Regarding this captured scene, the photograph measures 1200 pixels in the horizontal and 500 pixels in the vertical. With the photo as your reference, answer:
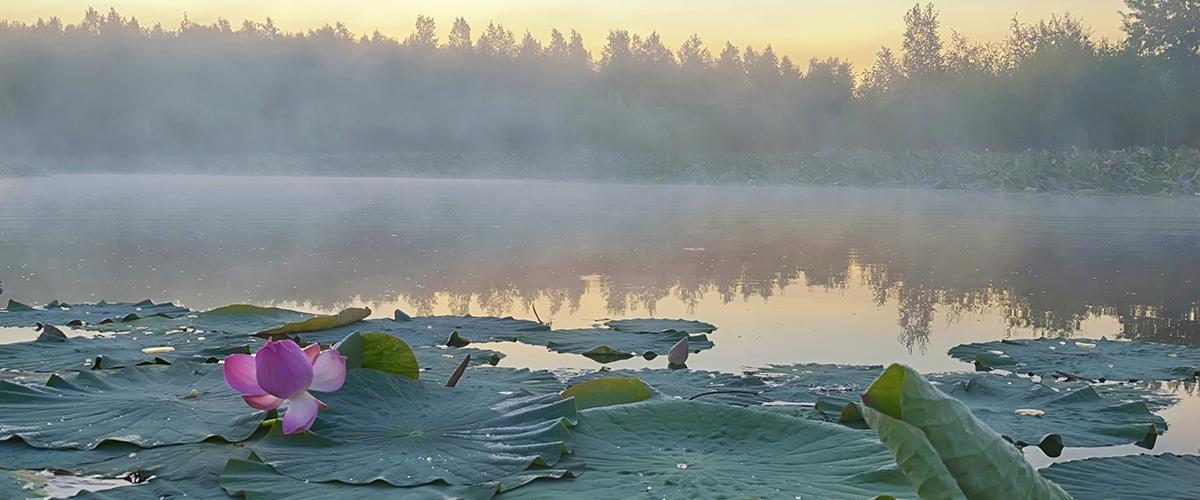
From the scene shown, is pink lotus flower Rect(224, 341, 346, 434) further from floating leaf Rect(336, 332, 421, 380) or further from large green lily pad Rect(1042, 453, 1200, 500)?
large green lily pad Rect(1042, 453, 1200, 500)

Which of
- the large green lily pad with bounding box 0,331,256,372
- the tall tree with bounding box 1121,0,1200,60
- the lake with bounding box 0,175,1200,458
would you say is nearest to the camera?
the large green lily pad with bounding box 0,331,256,372

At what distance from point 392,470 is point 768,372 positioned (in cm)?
94

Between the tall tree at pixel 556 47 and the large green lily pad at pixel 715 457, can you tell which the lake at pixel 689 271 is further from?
the tall tree at pixel 556 47

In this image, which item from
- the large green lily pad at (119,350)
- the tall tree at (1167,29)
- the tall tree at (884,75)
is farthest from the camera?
the tall tree at (884,75)

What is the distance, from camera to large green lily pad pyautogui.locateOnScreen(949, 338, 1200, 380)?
1839 mm

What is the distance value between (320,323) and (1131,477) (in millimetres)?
1431

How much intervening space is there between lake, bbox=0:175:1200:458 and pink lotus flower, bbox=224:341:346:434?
763 millimetres

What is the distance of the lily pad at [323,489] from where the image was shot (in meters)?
0.95

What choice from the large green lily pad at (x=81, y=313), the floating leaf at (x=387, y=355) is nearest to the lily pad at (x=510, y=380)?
the floating leaf at (x=387, y=355)

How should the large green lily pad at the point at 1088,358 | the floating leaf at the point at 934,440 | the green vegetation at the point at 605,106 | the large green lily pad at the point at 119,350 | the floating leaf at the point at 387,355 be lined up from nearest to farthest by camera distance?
the floating leaf at the point at 934,440 < the floating leaf at the point at 387,355 < the large green lily pad at the point at 119,350 < the large green lily pad at the point at 1088,358 < the green vegetation at the point at 605,106

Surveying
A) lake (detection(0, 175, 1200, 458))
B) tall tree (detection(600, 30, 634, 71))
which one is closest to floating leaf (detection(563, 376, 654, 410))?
lake (detection(0, 175, 1200, 458))

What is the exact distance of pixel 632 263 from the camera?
12.6ft

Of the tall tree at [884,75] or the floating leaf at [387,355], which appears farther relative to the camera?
the tall tree at [884,75]

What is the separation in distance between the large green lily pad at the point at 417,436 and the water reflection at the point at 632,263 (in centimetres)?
121
